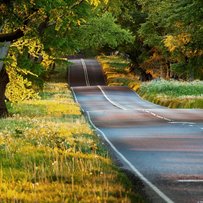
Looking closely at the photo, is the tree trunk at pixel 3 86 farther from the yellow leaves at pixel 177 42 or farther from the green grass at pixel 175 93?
the yellow leaves at pixel 177 42

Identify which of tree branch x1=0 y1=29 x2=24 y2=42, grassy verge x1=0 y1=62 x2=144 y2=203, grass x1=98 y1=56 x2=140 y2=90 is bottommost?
grass x1=98 y1=56 x2=140 y2=90

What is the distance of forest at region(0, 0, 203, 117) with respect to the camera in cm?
1733

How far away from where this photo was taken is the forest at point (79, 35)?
17328 mm

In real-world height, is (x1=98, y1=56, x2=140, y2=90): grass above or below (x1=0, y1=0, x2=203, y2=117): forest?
below

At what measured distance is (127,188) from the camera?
11438mm

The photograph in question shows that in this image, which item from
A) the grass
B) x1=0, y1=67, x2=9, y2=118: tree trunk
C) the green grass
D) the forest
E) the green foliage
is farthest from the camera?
the grass

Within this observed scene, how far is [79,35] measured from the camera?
35.8 m

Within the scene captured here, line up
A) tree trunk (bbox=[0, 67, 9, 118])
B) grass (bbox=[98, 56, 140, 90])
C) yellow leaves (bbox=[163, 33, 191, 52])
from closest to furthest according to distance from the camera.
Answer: tree trunk (bbox=[0, 67, 9, 118]), yellow leaves (bbox=[163, 33, 191, 52]), grass (bbox=[98, 56, 140, 90])

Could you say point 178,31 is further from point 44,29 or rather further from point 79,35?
point 44,29

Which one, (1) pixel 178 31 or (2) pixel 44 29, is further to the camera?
(1) pixel 178 31

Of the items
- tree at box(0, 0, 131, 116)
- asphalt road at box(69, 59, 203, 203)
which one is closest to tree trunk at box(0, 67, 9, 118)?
tree at box(0, 0, 131, 116)

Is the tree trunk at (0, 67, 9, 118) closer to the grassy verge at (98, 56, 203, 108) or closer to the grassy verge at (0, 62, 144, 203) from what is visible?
the grassy verge at (0, 62, 144, 203)

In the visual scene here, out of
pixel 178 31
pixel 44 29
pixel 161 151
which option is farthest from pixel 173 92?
pixel 161 151

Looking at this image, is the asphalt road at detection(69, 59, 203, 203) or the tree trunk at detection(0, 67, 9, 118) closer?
the asphalt road at detection(69, 59, 203, 203)
